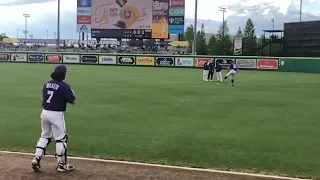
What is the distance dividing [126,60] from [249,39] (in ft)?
131

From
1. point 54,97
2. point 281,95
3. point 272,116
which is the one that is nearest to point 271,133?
point 272,116

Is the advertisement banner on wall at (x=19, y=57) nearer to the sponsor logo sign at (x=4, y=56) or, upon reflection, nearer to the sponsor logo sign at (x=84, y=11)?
the sponsor logo sign at (x=4, y=56)

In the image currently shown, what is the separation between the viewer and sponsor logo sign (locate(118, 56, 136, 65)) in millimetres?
55625

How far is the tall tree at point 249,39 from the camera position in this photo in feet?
264

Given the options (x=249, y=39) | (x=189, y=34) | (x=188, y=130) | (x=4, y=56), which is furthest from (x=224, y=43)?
(x=188, y=130)

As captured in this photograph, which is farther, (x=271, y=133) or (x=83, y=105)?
(x=83, y=105)

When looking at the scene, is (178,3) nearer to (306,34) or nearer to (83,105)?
(306,34)

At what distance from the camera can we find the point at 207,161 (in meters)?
8.39

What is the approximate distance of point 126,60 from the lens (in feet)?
184

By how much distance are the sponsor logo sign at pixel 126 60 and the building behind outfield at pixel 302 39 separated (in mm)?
27277

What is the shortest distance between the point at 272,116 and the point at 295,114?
1024 millimetres

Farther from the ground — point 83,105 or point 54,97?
point 54,97

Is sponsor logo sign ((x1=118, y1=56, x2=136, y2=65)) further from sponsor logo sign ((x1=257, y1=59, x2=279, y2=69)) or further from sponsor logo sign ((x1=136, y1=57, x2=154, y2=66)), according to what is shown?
sponsor logo sign ((x1=257, y1=59, x2=279, y2=69))

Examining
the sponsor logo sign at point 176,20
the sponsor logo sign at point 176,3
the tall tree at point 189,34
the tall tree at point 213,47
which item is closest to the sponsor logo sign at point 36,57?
the sponsor logo sign at point 176,20
